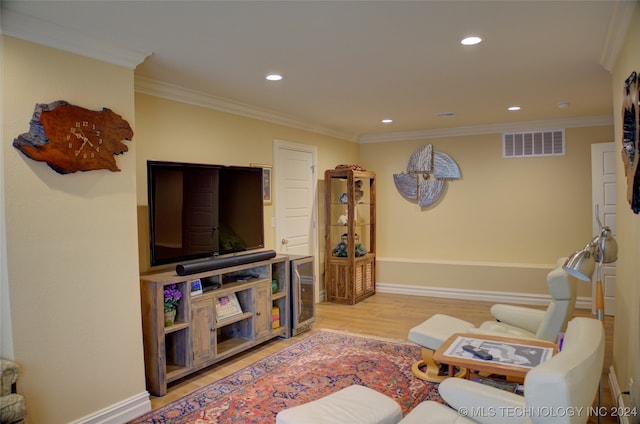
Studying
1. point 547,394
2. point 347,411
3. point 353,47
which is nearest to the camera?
point 547,394

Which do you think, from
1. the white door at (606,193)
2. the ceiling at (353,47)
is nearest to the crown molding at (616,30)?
the ceiling at (353,47)

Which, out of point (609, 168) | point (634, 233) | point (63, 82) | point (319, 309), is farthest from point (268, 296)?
point (609, 168)

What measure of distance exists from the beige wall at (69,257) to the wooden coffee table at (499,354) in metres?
2.16

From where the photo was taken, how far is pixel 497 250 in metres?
6.35

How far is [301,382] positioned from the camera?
134 inches

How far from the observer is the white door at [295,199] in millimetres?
5305

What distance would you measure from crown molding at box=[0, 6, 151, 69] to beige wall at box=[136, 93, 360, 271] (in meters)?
0.77

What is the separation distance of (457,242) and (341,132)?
8.11ft

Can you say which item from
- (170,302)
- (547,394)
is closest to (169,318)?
(170,302)

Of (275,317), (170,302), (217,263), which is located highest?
(217,263)

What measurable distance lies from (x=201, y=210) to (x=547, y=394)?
9.90 feet

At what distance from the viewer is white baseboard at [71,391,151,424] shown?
2736 millimetres

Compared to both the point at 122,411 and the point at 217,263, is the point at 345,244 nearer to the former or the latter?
the point at 217,263

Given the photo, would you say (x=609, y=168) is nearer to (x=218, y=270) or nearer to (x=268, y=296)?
(x=268, y=296)
